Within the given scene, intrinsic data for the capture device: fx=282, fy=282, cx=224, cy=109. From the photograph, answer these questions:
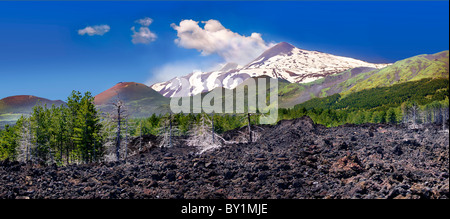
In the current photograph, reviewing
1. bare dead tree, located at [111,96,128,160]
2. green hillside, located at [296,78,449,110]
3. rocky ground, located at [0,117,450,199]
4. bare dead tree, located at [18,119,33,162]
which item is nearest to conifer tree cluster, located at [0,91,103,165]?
bare dead tree, located at [18,119,33,162]

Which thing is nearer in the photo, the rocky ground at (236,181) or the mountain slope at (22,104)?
the rocky ground at (236,181)

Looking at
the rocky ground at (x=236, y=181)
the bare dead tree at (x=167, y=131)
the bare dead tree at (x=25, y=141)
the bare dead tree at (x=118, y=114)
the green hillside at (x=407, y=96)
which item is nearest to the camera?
the rocky ground at (x=236, y=181)

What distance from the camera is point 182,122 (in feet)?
157

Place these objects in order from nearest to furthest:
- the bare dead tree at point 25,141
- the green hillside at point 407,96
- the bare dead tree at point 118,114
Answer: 1. the bare dead tree at point 118,114
2. the bare dead tree at point 25,141
3. the green hillside at point 407,96

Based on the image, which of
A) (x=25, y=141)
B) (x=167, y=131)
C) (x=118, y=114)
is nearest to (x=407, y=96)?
(x=167, y=131)

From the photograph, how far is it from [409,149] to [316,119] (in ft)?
146

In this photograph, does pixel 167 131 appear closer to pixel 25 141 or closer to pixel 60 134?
pixel 60 134

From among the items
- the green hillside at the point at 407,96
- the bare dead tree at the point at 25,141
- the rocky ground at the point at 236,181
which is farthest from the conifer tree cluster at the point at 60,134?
the green hillside at the point at 407,96

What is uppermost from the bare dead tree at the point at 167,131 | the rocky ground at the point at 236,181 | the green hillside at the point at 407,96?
the green hillside at the point at 407,96

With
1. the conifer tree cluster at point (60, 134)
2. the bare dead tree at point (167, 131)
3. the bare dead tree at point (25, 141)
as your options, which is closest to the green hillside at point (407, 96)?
the bare dead tree at point (167, 131)

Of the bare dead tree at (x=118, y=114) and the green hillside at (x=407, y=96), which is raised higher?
the green hillside at (x=407, y=96)

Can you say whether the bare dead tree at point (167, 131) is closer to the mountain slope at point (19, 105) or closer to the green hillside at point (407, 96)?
the mountain slope at point (19, 105)

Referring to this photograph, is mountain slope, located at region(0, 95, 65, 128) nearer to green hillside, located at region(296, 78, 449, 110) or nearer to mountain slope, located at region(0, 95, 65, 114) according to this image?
mountain slope, located at region(0, 95, 65, 114)
